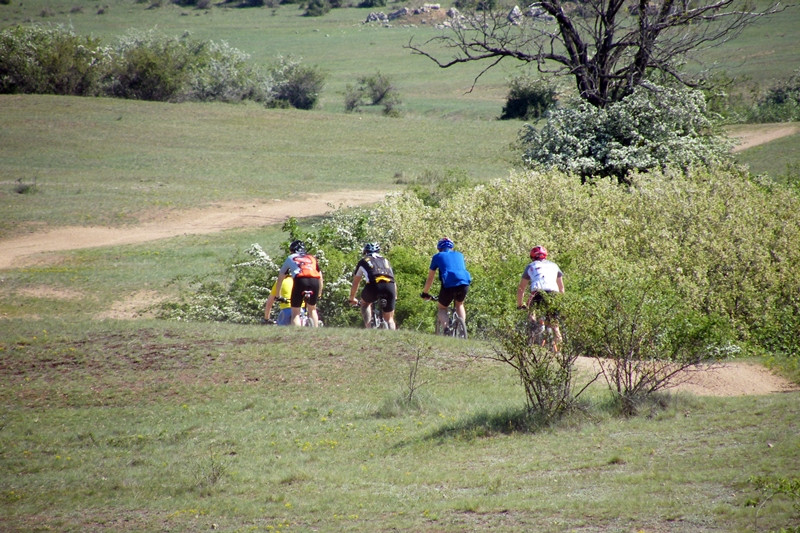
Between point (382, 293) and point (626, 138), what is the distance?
13.1m

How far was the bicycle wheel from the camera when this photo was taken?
12.5 m

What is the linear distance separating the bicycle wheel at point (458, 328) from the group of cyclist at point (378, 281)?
0.24ft

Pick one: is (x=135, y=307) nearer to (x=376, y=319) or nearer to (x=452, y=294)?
(x=376, y=319)

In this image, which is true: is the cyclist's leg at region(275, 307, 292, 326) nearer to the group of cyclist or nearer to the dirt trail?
the group of cyclist

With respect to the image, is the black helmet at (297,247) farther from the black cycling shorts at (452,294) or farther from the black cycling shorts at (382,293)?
the black cycling shorts at (452,294)

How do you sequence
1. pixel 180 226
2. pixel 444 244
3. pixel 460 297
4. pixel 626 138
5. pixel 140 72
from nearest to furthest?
pixel 444 244 → pixel 460 297 → pixel 626 138 → pixel 180 226 → pixel 140 72

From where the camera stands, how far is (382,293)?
12.5 m

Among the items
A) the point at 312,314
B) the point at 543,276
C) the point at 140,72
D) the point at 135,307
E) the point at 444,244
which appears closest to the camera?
the point at 543,276

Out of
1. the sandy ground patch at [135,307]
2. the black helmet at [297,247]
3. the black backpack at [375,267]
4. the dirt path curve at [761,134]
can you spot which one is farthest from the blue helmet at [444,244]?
the dirt path curve at [761,134]

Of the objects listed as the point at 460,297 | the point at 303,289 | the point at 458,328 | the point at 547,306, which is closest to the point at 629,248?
the point at 458,328

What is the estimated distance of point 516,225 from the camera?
1634 centimetres

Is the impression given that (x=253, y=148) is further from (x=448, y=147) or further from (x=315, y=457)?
(x=315, y=457)

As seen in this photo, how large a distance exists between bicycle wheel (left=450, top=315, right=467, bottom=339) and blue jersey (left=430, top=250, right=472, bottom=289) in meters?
0.69

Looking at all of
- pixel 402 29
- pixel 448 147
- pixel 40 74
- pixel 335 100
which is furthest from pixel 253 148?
pixel 402 29
